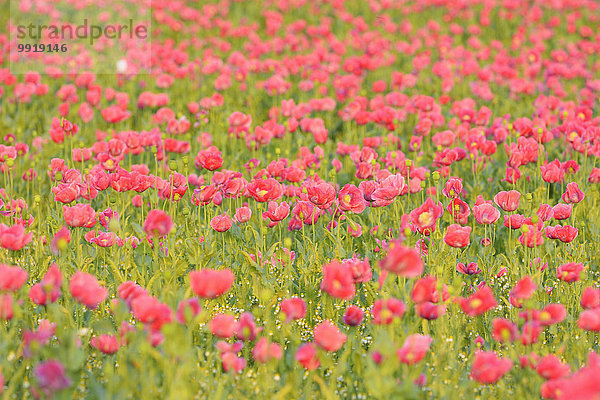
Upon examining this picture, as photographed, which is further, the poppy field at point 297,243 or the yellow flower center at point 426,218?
the yellow flower center at point 426,218

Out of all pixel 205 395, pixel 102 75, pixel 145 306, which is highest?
pixel 145 306

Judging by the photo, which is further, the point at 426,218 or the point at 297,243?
the point at 297,243

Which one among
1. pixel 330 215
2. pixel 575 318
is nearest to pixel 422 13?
pixel 330 215

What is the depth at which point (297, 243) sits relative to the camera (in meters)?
4.10

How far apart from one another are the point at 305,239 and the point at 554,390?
1.90 metres

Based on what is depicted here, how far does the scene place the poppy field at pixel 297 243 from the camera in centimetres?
253

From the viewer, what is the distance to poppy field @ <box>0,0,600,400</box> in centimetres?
253

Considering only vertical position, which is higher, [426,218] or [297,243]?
[426,218]

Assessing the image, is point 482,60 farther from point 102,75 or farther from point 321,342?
point 321,342

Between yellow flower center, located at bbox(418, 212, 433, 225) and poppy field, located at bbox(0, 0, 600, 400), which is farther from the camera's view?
yellow flower center, located at bbox(418, 212, 433, 225)

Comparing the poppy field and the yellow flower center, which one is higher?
the yellow flower center

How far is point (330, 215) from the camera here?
14.4 ft

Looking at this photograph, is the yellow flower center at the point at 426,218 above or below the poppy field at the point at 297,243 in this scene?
above

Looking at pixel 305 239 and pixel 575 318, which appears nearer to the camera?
pixel 575 318
